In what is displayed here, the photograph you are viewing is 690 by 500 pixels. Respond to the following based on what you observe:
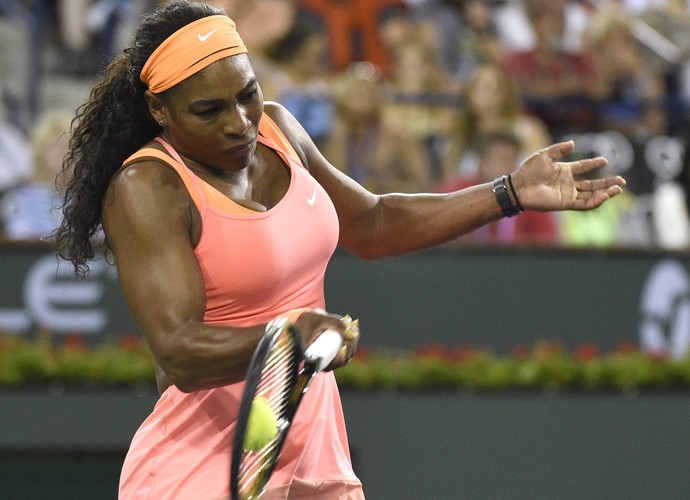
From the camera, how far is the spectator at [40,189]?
621 centimetres

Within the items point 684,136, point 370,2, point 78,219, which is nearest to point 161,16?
point 78,219

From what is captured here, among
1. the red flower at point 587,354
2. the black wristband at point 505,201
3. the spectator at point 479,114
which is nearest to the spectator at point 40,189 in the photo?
the spectator at point 479,114

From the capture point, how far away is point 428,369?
4.96 metres

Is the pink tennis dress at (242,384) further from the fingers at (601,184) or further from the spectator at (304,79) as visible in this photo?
the spectator at (304,79)

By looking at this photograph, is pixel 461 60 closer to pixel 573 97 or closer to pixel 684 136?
pixel 573 97

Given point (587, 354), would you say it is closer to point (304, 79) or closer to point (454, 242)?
point (454, 242)

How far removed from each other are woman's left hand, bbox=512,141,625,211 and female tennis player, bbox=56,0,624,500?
55 centimetres

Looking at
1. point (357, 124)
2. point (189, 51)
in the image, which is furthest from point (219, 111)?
point (357, 124)

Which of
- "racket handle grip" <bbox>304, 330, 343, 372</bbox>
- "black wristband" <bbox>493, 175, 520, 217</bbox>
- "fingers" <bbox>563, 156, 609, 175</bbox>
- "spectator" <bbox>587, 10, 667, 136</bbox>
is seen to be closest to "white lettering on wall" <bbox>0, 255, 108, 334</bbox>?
"black wristband" <bbox>493, 175, 520, 217</bbox>

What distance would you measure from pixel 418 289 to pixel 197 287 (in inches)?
123

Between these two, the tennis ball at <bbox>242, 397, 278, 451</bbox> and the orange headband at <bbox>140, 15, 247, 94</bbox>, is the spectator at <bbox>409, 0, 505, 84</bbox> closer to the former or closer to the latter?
the orange headband at <bbox>140, 15, 247, 94</bbox>

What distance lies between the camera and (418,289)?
5449mm

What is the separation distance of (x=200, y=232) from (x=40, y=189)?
3.96 metres

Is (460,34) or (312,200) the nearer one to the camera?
(312,200)
